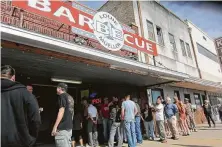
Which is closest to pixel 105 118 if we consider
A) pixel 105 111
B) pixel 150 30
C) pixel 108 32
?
pixel 105 111

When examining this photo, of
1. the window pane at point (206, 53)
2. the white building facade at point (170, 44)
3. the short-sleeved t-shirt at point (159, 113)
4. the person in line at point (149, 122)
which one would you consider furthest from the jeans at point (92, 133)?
the window pane at point (206, 53)

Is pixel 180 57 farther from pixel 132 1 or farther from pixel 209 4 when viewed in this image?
pixel 209 4

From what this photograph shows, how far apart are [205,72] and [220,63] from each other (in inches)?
295

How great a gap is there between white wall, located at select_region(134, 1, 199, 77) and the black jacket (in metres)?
12.6

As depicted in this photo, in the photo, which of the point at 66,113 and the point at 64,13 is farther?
the point at 64,13

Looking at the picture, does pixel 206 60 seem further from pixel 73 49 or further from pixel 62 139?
pixel 62 139

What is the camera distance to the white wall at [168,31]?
15312 mm

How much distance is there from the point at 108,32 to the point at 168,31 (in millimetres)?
10660

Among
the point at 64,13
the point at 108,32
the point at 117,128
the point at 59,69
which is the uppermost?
the point at 64,13

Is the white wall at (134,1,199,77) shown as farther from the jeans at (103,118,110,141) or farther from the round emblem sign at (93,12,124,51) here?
the jeans at (103,118,110,141)

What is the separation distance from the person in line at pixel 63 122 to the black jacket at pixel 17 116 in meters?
1.52

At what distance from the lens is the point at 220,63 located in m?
28.0

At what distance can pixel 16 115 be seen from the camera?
2480 mm

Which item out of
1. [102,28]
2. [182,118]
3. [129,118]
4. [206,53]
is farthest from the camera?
[206,53]
